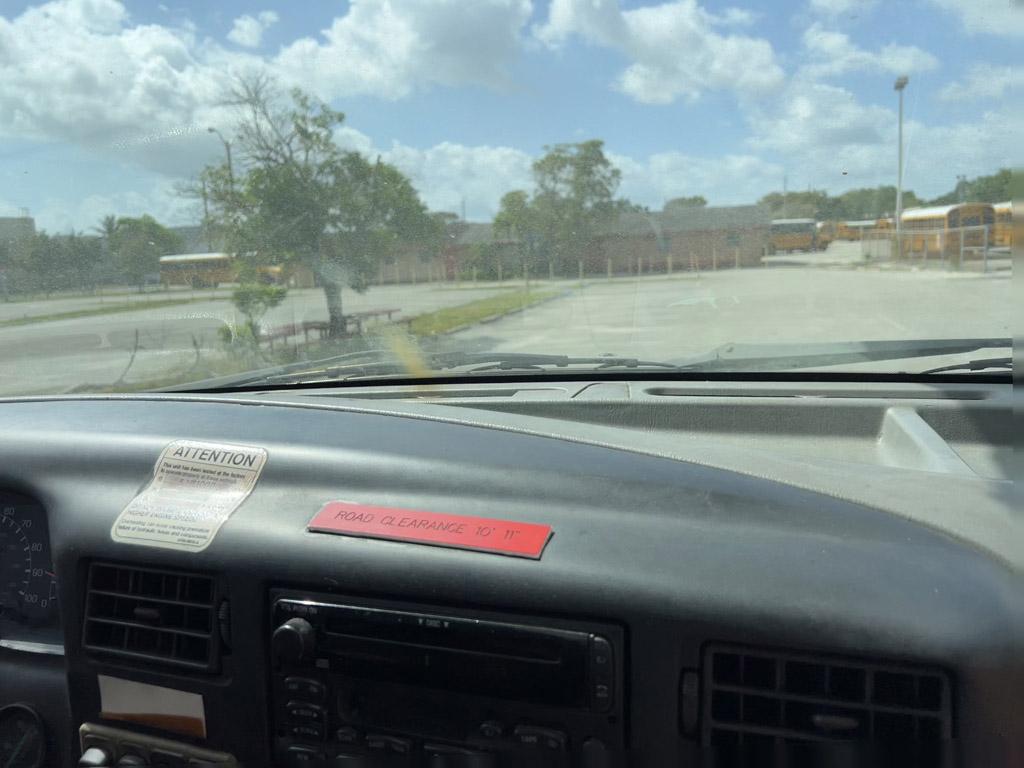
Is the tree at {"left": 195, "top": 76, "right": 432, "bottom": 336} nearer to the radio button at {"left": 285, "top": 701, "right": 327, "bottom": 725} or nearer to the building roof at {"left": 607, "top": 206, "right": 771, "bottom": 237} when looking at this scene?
the building roof at {"left": 607, "top": 206, "right": 771, "bottom": 237}

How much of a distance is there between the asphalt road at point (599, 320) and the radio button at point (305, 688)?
6.58 ft

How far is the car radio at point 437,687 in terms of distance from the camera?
7.02 feet

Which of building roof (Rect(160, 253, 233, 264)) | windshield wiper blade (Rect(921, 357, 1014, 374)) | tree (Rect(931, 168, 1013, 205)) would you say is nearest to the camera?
tree (Rect(931, 168, 1013, 205))

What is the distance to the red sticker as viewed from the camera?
2271 mm

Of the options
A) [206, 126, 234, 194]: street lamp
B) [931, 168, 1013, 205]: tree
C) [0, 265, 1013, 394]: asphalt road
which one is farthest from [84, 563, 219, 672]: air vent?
[931, 168, 1013, 205]: tree

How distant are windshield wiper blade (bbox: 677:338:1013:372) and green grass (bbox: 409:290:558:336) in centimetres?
87

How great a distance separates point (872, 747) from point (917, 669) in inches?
7.5

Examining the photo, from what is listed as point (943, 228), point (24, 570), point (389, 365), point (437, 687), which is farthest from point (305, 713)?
point (943, 228)

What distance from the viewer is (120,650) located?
8.90ft

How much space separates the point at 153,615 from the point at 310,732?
2.08 feet

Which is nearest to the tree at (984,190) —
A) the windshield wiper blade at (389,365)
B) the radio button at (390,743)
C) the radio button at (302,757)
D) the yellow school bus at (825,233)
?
the yellow school bus at (825,233)

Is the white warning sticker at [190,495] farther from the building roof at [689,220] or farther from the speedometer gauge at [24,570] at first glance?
the building roof at [689,220]

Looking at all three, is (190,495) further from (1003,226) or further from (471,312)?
(1003,226)

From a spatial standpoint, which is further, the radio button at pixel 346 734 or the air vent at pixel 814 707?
the radio button at pixel 346 734
